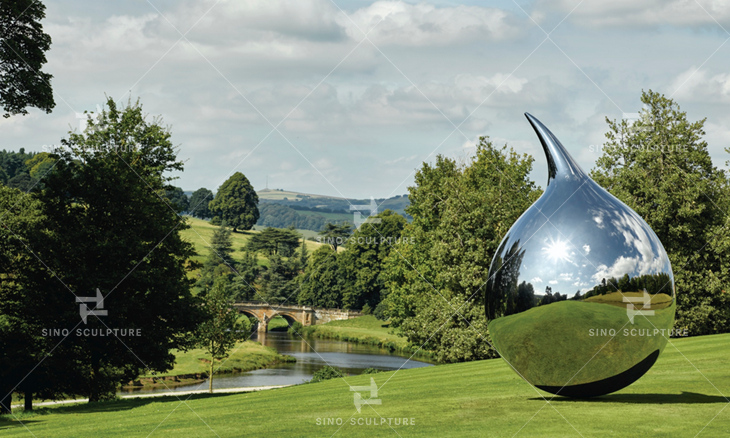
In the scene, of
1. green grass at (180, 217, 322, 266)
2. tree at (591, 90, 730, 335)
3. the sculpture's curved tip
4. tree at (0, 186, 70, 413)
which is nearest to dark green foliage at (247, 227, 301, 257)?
green grass at (180, 217, 322, 266)

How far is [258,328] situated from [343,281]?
61.4 ft

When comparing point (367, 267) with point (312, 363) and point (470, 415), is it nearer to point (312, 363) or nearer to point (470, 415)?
point (312, 363)

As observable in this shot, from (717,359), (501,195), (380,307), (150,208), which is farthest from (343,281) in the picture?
(717,359)

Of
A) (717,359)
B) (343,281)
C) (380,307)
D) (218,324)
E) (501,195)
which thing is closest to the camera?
(717,359)

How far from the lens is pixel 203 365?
66625 mm

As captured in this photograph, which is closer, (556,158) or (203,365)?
(556,158)

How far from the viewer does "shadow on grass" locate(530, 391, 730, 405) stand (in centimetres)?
1282

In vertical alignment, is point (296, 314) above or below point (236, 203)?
below

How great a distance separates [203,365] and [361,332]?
3510 centimetres

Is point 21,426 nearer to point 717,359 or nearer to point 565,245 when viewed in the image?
point 565,245

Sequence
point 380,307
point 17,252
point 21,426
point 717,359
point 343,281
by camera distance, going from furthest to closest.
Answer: point 343,281
point 380,307
point 17,252
point 717,359
point 21,426

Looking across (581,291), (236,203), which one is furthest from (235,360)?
(236,203)

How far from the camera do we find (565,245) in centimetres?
1135
